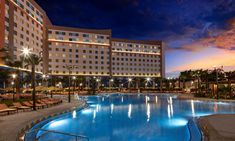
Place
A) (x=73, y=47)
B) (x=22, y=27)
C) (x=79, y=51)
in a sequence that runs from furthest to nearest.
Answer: (x=79, y=51)
(x=73, y=47)
(x=22, y=27)

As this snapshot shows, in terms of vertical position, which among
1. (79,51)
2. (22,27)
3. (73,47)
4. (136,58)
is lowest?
(136,58)

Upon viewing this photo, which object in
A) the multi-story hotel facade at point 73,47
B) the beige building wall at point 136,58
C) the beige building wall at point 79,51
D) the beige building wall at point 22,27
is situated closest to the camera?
the beige building wall at point 22,27

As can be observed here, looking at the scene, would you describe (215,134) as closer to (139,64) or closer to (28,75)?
(28,75)

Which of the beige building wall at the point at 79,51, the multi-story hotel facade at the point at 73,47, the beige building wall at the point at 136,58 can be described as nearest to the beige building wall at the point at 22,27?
the multi-story hotel facade at the point at 73,47

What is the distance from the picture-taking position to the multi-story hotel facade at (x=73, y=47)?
56969 mm

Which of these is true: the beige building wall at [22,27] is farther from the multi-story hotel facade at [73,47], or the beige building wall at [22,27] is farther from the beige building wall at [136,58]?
the beige building wall at [136,58]

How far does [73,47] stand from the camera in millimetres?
86938

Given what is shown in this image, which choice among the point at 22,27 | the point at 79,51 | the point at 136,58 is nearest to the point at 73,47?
the point at 79,51

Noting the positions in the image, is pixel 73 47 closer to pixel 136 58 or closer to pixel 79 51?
pixel 79 51

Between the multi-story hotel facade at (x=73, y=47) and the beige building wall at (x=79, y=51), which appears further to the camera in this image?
the beige building wall at (x=79, y=51)

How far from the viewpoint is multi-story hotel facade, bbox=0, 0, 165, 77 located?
5697 cm

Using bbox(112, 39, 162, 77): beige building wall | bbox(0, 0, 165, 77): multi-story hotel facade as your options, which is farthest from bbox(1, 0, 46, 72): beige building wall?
bbox(112, 39, 162, 77): beige building wall

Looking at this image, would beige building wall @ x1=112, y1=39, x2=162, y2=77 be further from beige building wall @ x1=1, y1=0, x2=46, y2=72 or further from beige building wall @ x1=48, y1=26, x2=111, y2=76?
beige building wall @ x1=1, y1=0, x2=46, y2=72

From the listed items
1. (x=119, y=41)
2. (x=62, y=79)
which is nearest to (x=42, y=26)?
(x=62, y=79)
